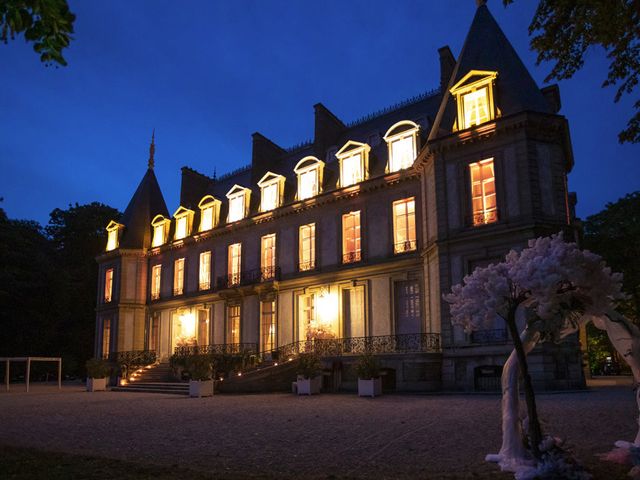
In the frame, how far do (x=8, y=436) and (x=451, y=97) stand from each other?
1671cm

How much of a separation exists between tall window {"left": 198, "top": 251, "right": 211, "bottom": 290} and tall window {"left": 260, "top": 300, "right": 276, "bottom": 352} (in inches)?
184

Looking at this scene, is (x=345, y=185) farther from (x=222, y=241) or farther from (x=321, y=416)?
(x=321, y=416)

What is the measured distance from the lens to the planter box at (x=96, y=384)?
24250mm

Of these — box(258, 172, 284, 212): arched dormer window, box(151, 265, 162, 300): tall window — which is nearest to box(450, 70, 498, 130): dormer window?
box(258, 172, 284, 212): arched dormer window

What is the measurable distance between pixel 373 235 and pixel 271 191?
23.3 ft

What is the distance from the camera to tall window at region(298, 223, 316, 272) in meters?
24.2

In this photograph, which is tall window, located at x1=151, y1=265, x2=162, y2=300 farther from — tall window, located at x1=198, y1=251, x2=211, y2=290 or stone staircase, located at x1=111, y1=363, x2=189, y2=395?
stone staircase, located at x1=111, y1=363, x2=189, y2=395

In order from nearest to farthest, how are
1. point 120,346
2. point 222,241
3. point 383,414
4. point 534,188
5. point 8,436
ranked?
1. point 8,436
2. point 383,414
3. point 534,188
4. point 222,241
5. point 120,346

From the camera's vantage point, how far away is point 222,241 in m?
28.6

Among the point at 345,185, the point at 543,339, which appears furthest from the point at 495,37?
the point at 543,339

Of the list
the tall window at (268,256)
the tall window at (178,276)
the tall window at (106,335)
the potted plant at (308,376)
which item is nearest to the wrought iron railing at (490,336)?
the potted plant at (308,376)

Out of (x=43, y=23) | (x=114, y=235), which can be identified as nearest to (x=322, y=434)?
(x=43, y=23)

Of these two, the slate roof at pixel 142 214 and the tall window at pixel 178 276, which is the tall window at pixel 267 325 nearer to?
the tall window at pixel 178 276

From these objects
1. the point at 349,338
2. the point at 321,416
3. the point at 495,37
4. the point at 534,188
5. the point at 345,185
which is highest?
the point at 495,37
